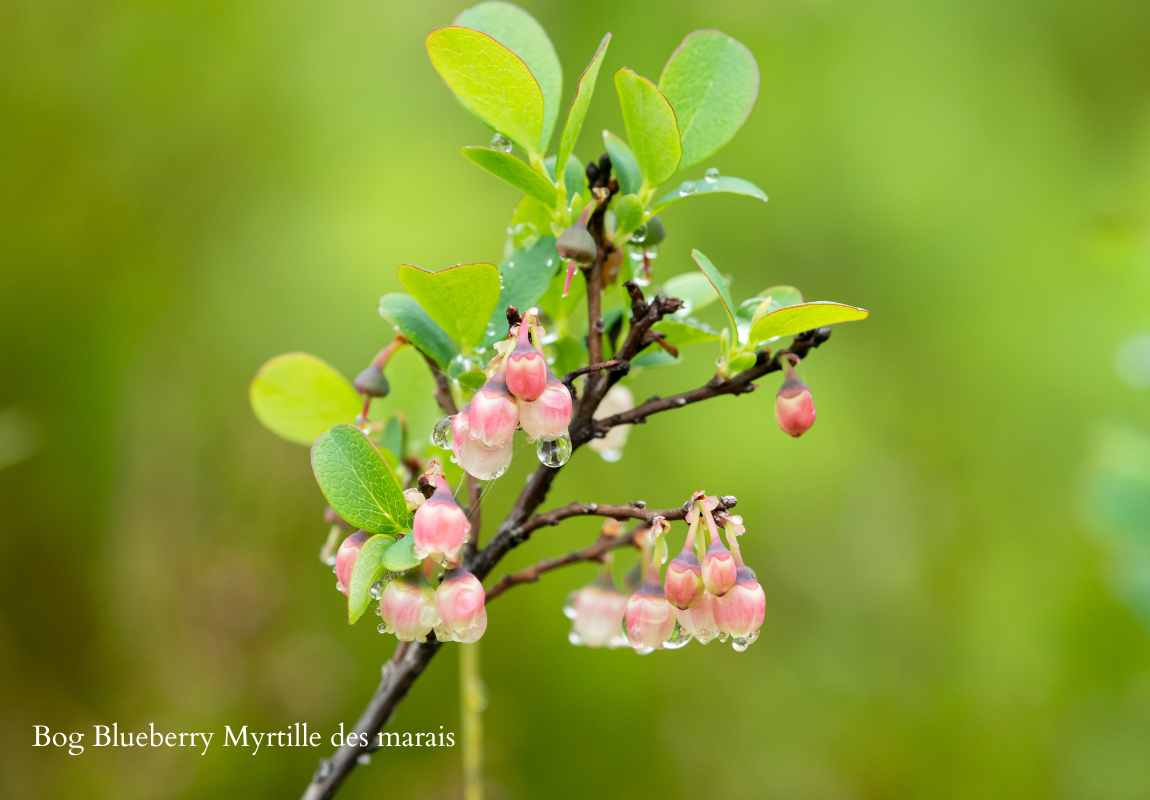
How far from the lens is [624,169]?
503 mm

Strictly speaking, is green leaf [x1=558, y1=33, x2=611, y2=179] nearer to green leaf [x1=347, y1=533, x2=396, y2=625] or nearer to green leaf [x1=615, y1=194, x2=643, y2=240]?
green leaf [x1=615, y1=194, x2=643, y2=240]

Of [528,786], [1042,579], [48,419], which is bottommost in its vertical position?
[528,786]

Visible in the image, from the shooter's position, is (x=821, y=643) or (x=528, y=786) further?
(x=821, y=643)

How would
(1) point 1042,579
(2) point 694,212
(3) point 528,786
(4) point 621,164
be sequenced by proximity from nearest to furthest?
(4) point 621,164 < (3) point 528,786 < (1) point 1042,579 < (2) point 694,212

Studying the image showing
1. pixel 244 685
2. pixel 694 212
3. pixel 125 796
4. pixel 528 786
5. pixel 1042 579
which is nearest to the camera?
pixel 125 796

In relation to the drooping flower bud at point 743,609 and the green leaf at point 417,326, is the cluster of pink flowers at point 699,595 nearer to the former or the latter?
the drooping flower bud at point 743,609

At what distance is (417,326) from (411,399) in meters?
0.14

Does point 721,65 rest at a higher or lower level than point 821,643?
higher

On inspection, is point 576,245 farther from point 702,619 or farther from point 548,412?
point 702,619

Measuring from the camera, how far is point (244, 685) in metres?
1.39

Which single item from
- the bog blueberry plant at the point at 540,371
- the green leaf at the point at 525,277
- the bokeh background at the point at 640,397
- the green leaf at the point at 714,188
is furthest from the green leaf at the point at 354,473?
the bokeh background at the point at 640,397

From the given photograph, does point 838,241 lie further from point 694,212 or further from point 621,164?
point 621,164

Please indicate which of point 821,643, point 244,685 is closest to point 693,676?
point 821,643

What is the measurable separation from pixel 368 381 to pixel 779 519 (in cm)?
151
